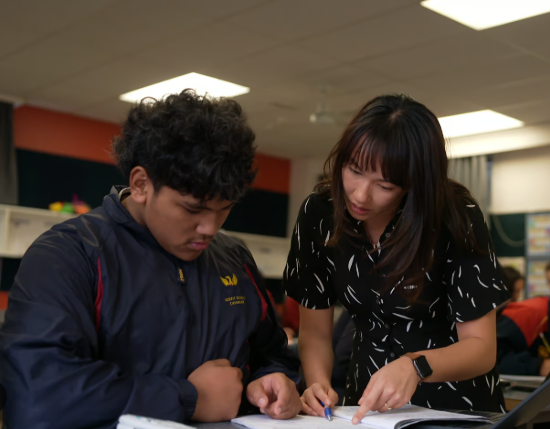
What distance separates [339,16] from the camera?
3898mm

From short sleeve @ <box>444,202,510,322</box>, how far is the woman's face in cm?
18

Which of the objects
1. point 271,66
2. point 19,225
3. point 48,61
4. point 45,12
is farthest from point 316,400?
point 19,225

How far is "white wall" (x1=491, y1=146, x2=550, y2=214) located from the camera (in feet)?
21.9

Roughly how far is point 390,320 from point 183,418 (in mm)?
658

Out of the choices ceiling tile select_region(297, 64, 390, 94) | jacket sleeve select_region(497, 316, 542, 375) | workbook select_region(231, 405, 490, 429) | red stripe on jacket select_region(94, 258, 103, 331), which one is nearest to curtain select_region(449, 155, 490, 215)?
ceiling tile select_region(297, 64, 390, 94)

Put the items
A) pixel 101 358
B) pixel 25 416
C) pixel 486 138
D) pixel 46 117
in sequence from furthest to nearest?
pixel 486 138, pixel 46 117, pixel 101 358, pixel 25 416

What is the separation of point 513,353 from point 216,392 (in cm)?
239

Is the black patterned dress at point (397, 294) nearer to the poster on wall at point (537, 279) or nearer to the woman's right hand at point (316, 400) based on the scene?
the woman's right hand at point (316, 400)

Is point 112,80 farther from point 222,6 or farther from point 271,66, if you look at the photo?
point 222,6

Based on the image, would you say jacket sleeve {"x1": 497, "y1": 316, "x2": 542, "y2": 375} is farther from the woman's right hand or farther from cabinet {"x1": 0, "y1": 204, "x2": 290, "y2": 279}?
cabinet {"x1": 0, "y1": 204, "x2": 290, "y2": 279}

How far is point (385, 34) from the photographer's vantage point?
4.14m

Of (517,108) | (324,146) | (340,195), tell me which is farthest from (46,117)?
(340,195)

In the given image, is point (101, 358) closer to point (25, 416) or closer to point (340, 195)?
point (25, 416)

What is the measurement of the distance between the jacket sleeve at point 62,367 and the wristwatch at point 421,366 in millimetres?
421
